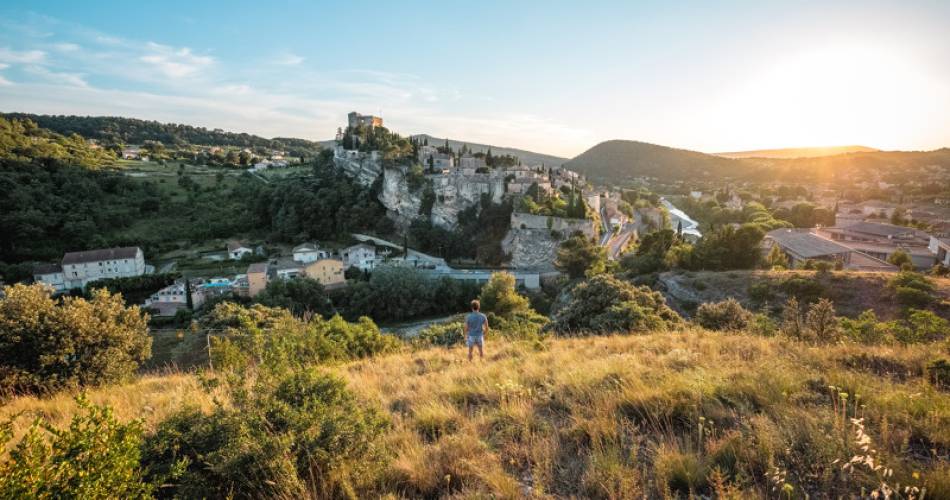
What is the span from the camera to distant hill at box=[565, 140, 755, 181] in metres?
120

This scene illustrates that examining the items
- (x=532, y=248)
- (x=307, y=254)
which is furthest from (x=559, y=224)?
(x=307, y=254)

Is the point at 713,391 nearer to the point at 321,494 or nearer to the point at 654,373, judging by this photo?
the point at 654,373

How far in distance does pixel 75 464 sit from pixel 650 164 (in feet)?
465

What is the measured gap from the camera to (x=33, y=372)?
661cm

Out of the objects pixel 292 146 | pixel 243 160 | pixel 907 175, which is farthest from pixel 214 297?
pixel 907 175

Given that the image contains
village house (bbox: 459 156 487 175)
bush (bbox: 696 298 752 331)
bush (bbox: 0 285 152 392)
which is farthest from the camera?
village house (bbox: 459 156 487 175)

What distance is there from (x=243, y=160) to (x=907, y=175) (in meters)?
139

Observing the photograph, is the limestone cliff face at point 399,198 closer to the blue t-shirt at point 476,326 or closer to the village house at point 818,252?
the village house at point 818,252

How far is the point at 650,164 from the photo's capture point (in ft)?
418

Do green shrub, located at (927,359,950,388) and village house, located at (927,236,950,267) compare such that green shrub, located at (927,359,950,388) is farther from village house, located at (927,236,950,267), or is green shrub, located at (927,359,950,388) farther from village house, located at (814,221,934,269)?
village house, located at (814,221,934,269)

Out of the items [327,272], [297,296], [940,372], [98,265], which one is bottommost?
[297,296]

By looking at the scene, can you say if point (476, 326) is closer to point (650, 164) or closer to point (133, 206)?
point (133, 206)

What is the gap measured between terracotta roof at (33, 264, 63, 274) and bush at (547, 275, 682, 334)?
4771cm

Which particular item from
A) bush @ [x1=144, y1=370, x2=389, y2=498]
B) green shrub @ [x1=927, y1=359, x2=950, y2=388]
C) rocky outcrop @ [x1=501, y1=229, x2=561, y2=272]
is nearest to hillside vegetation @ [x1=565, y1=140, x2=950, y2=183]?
rocky outcrop @ [x1=501, y1=229, x2=561, y2=272]
